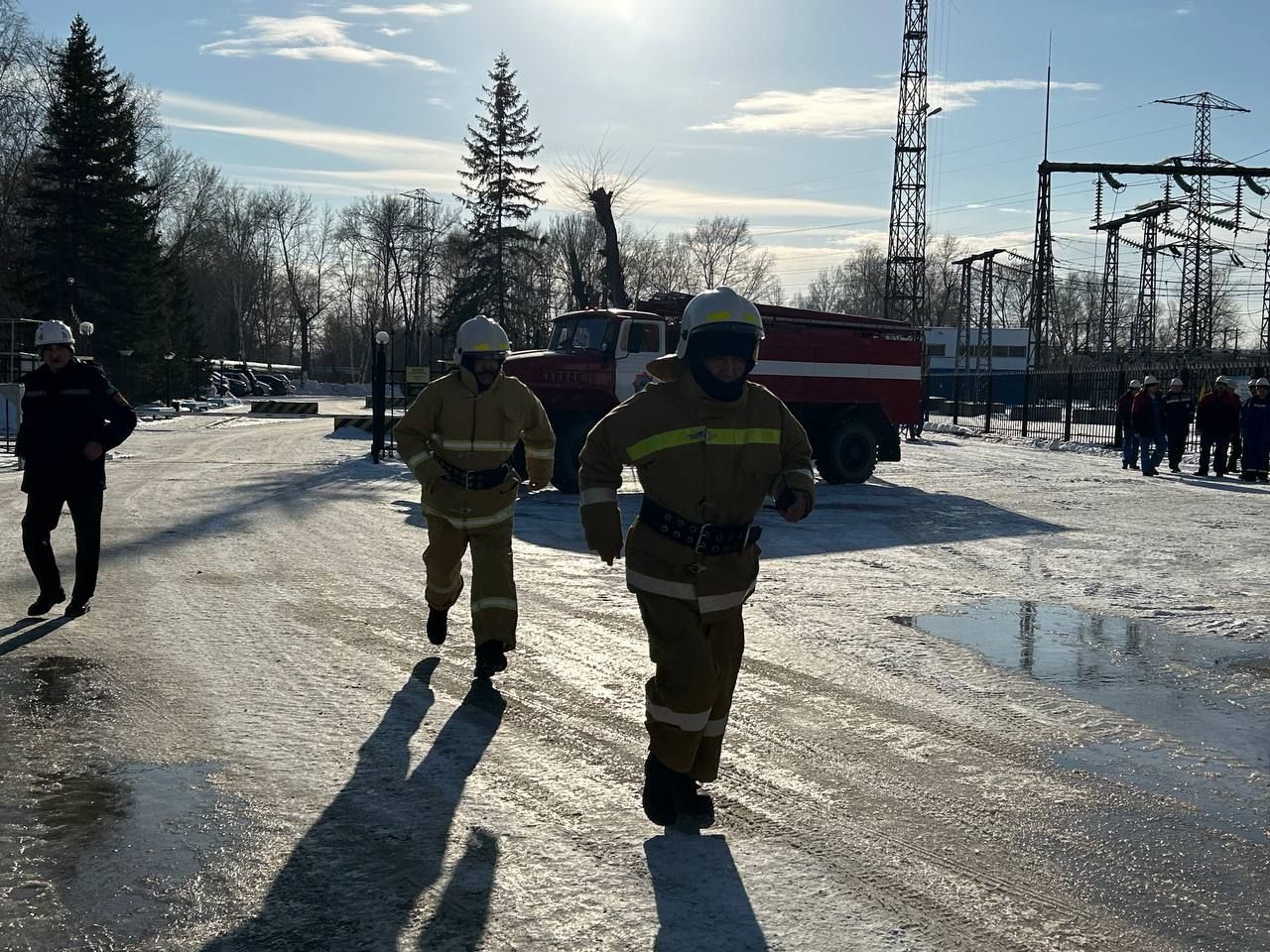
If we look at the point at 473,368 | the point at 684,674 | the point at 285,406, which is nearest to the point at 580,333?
the point at 473,368

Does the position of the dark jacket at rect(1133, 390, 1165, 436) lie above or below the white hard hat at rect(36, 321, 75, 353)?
below

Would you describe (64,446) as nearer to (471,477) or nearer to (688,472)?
(471,477)

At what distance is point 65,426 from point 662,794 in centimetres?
533

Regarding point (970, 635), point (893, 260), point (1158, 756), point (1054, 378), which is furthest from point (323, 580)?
point (893, 260)

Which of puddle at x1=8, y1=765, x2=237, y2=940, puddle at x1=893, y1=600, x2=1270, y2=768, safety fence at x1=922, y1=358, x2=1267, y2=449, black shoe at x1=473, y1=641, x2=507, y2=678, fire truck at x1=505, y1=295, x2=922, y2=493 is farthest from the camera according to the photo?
safety fence at x1=922, y1=358, x2=1267, y2=449

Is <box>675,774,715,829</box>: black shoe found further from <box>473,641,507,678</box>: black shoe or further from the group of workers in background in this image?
the group of workers in background

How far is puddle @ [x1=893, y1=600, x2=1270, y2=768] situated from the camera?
19.5ft

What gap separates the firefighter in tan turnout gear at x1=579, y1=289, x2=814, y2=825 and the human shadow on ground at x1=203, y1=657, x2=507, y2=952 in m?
0.79

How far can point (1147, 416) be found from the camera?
22.5 meters

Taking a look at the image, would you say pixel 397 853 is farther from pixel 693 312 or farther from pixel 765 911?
pixel 693 312

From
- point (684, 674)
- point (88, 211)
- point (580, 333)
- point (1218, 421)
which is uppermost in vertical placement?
point (88, 211)

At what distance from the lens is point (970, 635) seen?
809 centimetres

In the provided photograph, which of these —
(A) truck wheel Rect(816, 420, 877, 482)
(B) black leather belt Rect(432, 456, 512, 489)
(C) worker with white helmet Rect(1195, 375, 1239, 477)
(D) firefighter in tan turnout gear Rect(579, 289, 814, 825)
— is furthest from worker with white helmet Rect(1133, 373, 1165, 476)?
(D) firefighter in tan turnout gear Rect(579, 289, 814, 825)

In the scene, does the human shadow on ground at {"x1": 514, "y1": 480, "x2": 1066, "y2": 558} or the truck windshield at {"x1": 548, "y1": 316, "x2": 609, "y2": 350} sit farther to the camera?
the truck windshield at {"x1": 548, "y1": 316, "x2": 609, "y2": 350}
